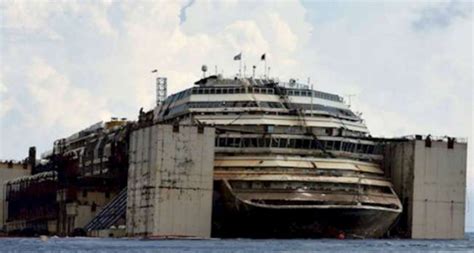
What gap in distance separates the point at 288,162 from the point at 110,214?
67.0 feet

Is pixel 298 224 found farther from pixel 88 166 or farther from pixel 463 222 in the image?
pixel 88 166

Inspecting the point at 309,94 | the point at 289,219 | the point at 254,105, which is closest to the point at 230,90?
the point at 254,105

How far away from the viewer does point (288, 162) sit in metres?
130

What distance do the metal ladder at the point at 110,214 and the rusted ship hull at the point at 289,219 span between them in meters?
11.6

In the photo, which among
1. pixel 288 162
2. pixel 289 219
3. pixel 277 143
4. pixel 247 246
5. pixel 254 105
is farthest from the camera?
pixel 254 105

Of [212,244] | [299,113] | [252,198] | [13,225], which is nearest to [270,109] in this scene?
[299,113]

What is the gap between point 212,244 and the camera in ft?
370

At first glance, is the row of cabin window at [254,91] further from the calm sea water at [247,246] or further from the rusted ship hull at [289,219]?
the calm sea water at [247,246]

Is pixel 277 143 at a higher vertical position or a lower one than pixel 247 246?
higher

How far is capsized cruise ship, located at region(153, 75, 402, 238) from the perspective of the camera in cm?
12500

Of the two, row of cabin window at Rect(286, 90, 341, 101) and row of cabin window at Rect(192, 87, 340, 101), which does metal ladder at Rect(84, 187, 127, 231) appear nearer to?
row of cabin window at Rect(192, 87, 340, 101)

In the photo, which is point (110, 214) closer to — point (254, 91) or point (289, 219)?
point (254, 91)

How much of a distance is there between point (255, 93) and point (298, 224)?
19673 millimetres

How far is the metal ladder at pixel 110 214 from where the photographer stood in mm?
136000
